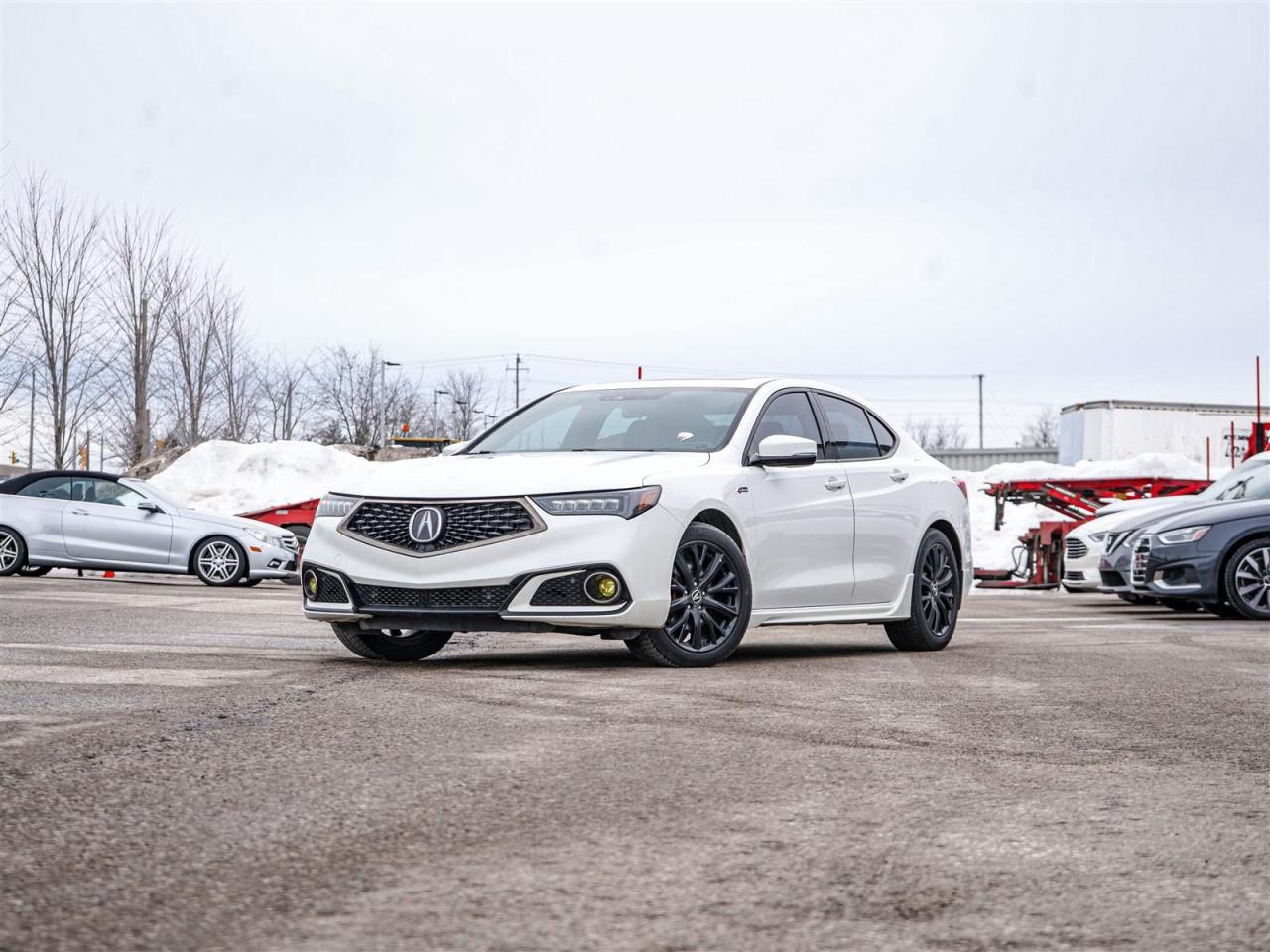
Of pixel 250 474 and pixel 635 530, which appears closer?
pixel 635 530

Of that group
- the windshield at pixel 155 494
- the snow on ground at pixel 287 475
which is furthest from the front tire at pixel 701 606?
the snow on ground at pixel 287 475

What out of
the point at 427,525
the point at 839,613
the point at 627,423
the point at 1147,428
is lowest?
the point at 839,613

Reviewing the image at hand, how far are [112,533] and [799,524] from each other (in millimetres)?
12705

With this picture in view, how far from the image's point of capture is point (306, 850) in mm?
3916

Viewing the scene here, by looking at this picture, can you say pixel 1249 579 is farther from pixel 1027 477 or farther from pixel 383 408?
pixel 383 408

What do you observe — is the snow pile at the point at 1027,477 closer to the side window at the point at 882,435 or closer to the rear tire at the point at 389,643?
the side window at the point at 882,435

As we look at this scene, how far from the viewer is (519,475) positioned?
27.9 feet

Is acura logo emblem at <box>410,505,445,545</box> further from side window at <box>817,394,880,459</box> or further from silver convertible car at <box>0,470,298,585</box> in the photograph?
silver convertible car at <box>0,470,298,585</box>

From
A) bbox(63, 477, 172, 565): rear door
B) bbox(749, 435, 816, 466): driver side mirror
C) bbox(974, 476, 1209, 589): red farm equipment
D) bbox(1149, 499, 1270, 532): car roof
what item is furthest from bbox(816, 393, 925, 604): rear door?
bbox(974, 476, 1209, 589): red farm equipment

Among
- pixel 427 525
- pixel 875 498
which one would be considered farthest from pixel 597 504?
pixel 875 498

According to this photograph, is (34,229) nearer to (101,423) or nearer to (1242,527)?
(101,423)

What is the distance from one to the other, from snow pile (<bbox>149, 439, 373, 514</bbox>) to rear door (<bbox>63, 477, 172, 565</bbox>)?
12.0 metres

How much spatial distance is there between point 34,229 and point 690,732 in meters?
34.9

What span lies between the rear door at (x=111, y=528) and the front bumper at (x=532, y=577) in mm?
12535
